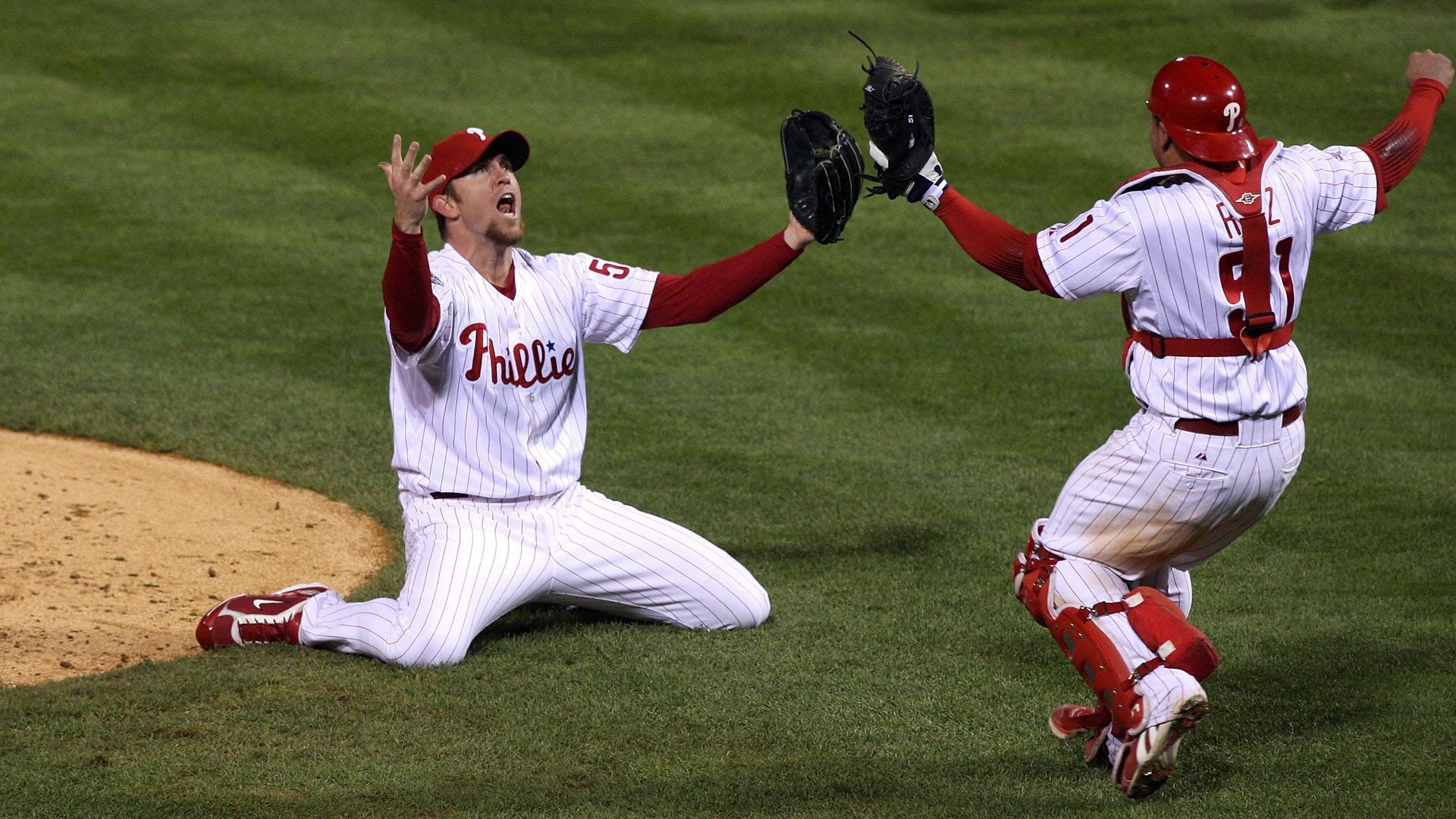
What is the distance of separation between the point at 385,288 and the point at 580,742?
4.32ft

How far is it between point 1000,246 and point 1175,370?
525mm

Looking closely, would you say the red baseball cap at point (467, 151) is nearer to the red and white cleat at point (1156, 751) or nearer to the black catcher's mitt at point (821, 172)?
the black catcher's mitt at point (821, 172)

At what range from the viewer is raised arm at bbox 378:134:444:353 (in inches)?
164

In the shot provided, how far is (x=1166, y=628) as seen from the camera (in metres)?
3.75

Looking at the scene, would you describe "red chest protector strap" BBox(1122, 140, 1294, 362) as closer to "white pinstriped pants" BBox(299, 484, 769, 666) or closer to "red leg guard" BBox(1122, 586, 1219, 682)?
"red leg guard" BBox(1122, 586, 1219, 682)

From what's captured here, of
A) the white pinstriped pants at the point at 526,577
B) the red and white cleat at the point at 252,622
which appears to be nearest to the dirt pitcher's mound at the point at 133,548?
the red and white cleat at the point at 252,622

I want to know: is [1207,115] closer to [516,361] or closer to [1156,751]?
[1156,751]

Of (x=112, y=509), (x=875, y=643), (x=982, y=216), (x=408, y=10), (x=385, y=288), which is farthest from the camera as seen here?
(x=408, y=10)

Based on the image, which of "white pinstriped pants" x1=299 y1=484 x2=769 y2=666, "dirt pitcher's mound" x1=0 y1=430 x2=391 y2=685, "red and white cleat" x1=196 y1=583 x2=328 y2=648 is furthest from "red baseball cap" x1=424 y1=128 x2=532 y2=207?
"dirt pitcher's mound" x1=0 y1=430 x2=391 y2=685

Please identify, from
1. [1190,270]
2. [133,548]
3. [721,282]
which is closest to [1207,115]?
[1190,270]

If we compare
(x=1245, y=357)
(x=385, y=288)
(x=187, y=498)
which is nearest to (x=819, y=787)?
(x=1245, y=357)

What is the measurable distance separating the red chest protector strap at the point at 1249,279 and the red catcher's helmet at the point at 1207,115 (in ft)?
0.17

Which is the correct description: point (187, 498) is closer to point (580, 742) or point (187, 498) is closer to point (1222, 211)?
point (580, 742)

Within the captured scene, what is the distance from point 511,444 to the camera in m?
4.91
